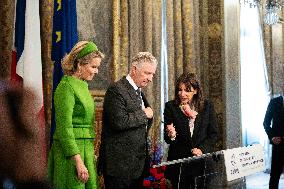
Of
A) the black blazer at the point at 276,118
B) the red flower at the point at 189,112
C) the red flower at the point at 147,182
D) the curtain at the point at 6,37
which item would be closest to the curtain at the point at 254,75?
the black blazer at the point at 276,118

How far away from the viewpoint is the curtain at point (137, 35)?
5.28 metres

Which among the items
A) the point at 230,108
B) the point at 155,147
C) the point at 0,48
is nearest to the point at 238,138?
the point at 230,108

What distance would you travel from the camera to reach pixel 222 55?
21.2ft

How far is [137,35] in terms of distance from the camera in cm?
546

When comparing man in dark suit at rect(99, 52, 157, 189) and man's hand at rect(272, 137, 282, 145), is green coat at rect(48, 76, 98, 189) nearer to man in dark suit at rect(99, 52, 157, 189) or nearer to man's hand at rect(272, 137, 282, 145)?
man in dark suit at rect(99, 52, 157, 189)

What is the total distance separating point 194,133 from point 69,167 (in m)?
1.23

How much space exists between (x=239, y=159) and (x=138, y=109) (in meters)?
0.84

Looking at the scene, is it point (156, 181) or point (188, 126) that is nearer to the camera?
point (188, 126)

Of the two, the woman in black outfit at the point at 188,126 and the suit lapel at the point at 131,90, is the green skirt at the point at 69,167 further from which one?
the woman in black outfit at the point at 188,126

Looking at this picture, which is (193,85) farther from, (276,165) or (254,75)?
(254,75)

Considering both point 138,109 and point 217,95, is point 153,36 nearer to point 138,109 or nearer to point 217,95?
point 217,95

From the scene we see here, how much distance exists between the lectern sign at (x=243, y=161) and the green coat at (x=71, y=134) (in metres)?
0.97

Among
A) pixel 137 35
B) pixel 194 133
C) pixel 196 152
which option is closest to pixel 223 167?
pixel 196 152

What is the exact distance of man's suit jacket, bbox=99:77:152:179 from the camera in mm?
2951
